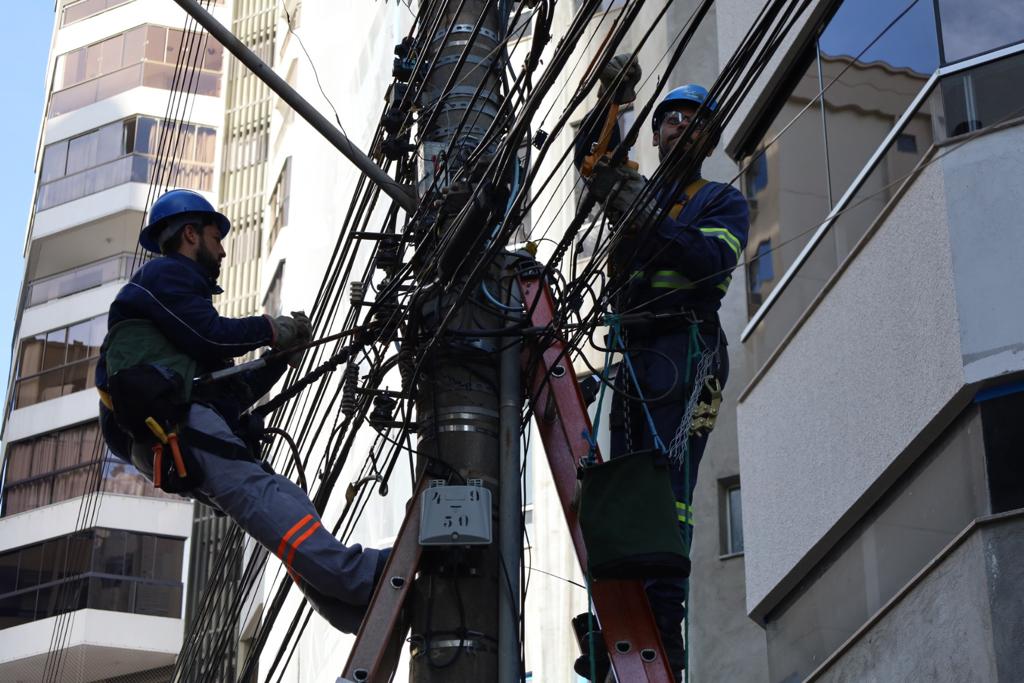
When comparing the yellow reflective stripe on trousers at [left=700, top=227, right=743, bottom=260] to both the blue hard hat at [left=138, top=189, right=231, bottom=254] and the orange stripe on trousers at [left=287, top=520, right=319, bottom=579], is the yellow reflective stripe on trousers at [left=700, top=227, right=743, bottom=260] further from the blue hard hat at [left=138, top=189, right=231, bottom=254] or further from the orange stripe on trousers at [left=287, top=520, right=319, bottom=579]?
the blue hard hat at [left=138, top=189, right=231, bottom=254]

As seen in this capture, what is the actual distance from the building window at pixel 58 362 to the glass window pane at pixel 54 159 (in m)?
3.91

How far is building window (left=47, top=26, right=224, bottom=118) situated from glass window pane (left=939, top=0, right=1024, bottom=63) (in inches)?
1164

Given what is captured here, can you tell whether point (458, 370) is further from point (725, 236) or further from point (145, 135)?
point (145, 135)

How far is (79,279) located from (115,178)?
2.37 m

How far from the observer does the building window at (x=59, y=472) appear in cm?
3338

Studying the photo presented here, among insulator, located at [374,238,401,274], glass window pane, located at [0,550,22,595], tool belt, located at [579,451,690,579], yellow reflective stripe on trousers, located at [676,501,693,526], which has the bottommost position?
tool belt, located at [579,451,690,579]

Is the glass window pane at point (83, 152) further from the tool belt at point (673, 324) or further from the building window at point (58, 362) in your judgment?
the tool belt at point (673, 324)

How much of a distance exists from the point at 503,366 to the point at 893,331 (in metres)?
3.62

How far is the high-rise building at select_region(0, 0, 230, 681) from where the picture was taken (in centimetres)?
3250

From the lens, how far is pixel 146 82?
37906 mm

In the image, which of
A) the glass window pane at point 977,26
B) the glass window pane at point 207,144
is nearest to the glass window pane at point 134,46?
the glass window pane at point 207,144

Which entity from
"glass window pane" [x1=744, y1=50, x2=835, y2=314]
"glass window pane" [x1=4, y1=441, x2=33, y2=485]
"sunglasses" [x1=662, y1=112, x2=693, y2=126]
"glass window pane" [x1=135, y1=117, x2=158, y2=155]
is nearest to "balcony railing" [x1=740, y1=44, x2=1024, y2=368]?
"glass window pane" [x1=744, y1=50, x2=835, y2=314]

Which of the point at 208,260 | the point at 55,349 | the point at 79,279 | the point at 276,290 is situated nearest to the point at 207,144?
the point at 79,279

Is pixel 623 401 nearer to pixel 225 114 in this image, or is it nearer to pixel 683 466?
pixel 683 466
